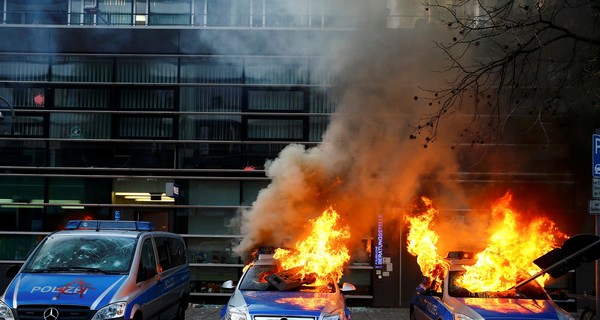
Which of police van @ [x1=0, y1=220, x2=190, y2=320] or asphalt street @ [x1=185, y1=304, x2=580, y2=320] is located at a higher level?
police van @ [x1=0, y1=220, x2=190, y2=320]

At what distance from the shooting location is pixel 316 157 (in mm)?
9102

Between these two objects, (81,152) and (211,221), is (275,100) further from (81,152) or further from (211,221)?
(81,152)

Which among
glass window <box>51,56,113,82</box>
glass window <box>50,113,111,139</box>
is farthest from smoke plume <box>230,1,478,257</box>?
glass window <box>51,56,113,82</box>

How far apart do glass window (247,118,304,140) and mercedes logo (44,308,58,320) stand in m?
6.74

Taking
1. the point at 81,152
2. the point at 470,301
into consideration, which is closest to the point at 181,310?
the point at 470,301

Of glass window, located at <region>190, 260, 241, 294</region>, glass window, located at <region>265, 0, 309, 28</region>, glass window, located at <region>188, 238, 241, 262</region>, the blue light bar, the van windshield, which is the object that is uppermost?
glass window, located at <region>265, 0, 309, 28</region>

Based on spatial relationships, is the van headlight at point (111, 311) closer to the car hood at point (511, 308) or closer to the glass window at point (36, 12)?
the car hood at point (511, 308)

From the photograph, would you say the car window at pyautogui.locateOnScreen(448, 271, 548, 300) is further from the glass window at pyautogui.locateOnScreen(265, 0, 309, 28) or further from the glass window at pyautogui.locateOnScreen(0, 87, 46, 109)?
the glass window at pyautogui.locateOnScreen(0, 87, 46, 109)

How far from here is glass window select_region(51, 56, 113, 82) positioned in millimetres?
12539

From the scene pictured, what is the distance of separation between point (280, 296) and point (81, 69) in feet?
26.7

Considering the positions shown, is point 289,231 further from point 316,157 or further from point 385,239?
point 385,239

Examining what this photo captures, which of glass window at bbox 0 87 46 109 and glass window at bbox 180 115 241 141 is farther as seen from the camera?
glass window at bbox 0 87 46 109

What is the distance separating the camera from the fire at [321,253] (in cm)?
770

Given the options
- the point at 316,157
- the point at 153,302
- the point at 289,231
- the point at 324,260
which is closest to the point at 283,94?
the point at 316,157
